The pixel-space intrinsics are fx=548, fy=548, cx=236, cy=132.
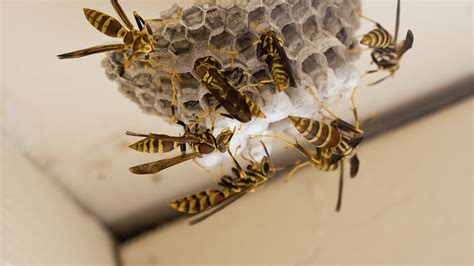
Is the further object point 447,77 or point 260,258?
point 447,77

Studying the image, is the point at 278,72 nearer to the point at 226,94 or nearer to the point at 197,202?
the point at 226,94

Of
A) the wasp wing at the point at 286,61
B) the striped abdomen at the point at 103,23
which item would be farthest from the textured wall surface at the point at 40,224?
the wasp wing at the point at 286,61

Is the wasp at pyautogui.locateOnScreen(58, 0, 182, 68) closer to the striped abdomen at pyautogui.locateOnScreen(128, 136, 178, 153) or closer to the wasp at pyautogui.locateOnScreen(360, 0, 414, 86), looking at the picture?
the striped abdomen at pyautogui.locateOnScreen(128, 136, 178, 153)

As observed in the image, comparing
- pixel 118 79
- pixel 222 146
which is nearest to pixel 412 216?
pixel 222 146

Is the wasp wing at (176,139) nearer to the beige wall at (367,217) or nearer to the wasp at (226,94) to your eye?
the wasp at (226,94)

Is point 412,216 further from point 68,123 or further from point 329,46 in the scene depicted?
point 68,123

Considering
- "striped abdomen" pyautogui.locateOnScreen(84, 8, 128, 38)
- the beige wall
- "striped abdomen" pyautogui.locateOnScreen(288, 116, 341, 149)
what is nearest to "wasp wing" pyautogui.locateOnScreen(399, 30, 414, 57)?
"striped abdomen" pyautogui.locateOnScreen(288, 116, 341, 149)
